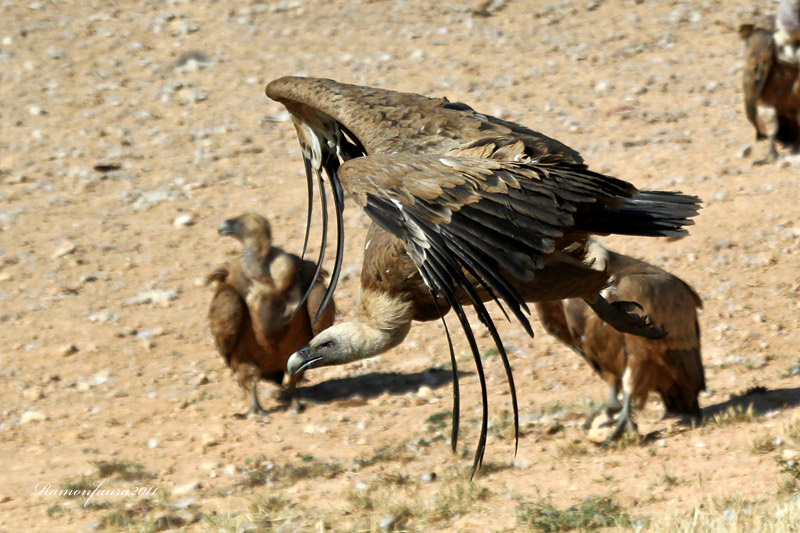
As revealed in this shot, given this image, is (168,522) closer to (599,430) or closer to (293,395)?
(293,395)

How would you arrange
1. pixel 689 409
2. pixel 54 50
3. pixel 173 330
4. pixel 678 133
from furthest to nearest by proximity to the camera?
pixel 54 50 → pixel 678 133 → pixel 173 330 → pixel 689 409

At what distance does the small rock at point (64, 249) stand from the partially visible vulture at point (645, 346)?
4605 millimetres

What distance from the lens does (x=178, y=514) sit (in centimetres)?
539

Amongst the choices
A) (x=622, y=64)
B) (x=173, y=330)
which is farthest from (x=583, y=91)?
(x=173, y=330)

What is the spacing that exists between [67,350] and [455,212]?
448cm

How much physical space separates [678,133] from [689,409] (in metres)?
5.02

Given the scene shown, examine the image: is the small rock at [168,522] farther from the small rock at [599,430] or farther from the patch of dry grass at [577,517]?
the small rock at [599,430]

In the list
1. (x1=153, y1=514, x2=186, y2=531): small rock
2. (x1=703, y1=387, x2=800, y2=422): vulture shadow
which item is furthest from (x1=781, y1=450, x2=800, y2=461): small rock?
(x1=153, y1=514, x2=186, y2=531): small rock

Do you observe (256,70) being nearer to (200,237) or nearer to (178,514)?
(200,237)

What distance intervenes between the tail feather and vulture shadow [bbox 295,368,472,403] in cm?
265

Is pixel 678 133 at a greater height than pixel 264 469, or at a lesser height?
greater

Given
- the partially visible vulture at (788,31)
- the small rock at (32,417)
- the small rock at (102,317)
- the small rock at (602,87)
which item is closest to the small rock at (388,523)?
the small rock at (32,417)

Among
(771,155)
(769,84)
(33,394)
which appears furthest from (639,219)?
(769,84)
